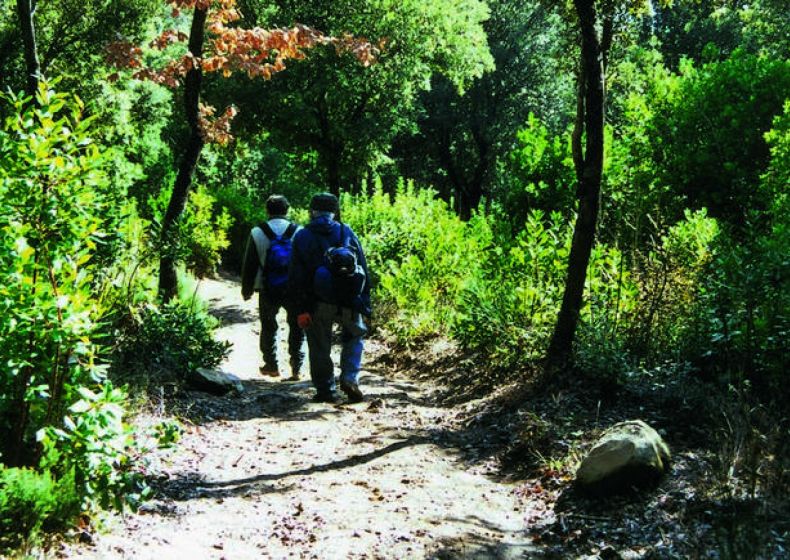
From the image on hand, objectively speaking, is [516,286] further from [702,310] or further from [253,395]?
[253,395]

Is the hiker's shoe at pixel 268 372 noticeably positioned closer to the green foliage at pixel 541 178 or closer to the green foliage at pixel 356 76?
the green foliage at pixel 541 178

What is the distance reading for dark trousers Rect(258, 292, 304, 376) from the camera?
8.46 metres

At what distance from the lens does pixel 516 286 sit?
26.1 feet

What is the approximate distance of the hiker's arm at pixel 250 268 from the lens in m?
8.49

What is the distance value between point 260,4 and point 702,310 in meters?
13.5

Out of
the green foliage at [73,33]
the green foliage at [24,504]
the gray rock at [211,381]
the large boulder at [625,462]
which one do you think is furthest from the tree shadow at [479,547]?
the green foliage at [73,33]

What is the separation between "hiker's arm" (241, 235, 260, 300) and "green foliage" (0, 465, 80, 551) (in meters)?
5.24

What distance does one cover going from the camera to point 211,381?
23.2 feet

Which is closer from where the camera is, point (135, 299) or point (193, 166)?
point (135, 299)

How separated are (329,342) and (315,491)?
8.71 feet

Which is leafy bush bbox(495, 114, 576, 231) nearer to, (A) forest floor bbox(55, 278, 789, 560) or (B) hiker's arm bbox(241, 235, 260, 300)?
(A) forest floor bbox(55, 278, 789, 560)

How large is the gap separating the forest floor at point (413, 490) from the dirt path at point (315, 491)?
1 cm

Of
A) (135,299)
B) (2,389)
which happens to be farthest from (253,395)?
(2,389)

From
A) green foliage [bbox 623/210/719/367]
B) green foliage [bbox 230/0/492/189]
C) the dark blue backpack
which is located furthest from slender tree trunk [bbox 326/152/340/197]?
green foliage [bbox 623/210/719/367]
